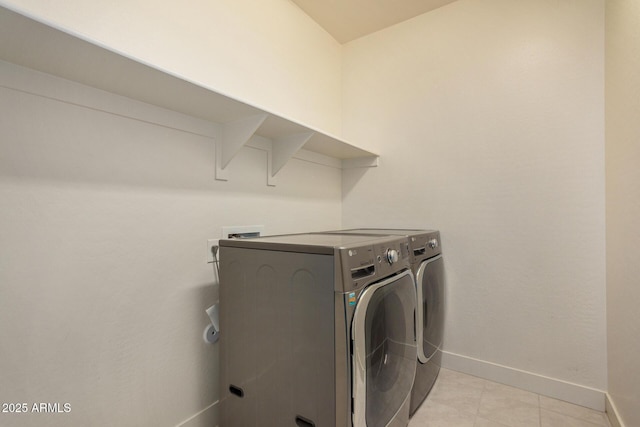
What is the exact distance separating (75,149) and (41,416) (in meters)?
0.92

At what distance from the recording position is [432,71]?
2133mm

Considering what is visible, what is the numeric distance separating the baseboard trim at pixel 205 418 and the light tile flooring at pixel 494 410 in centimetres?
101

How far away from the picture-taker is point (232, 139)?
149cm

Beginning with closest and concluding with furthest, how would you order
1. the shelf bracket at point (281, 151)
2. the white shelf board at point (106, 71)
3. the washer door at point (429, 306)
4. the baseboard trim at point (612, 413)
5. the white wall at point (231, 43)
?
the white shelf board at point (106, 71) → the white wall at point (231, 43) → the baseboard trim at point (612, 413) → the washer door at point (429, 306) → the shelf bracket at point (281, 151)

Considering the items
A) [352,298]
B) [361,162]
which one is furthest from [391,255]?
A: [361,162]

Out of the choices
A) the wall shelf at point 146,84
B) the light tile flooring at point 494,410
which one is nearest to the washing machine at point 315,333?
the light tile flooring at point 494,410

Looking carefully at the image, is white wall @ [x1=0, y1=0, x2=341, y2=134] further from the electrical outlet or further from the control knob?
the control knob

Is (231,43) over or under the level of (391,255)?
over

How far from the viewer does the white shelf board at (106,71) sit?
781mm

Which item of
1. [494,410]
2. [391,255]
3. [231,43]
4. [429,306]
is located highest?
[231,43]

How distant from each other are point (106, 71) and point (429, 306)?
6.07ft

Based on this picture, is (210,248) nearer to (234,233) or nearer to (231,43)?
(234,233)

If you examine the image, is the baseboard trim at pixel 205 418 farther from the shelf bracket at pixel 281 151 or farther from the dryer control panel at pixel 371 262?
the shelf bracket at pixel 281 151

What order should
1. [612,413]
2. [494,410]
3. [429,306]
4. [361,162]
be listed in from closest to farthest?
[612,413], [494,410], [429,306], [361,162]
